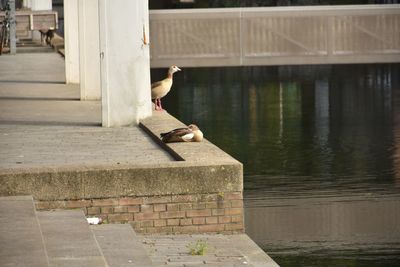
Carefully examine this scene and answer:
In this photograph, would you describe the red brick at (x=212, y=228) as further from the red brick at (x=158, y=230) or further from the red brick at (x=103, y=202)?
the red brick at (x=103, y=202)

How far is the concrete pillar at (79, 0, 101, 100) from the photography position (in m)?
21.3

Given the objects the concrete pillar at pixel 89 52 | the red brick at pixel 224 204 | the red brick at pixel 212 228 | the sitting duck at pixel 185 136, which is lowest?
the red brick at pixel 212 228

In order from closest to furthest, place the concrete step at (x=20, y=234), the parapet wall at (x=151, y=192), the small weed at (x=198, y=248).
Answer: the concrete step at (x=20, y=234), the small weed at (x=198, y=248), the parapet wall at (x=151, y=192)

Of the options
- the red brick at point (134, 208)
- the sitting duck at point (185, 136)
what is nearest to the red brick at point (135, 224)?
the red brick at point (134, 208)

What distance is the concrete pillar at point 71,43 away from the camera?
2534cm

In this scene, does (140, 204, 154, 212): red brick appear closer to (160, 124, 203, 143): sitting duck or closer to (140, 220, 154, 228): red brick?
(140, 220, 154, 228): red brick

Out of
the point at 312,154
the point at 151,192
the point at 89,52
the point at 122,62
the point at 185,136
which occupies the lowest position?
the point at 312,154

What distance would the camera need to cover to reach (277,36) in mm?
43000

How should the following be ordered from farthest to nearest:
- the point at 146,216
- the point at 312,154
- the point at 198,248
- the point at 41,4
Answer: the point at 41,4 → the point at 312,154 → the point at 146,216 → the point at 198,248

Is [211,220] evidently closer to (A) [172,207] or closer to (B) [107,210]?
(A) [172,207]

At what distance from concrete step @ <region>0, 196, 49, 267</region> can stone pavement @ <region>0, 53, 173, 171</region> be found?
0.91 m

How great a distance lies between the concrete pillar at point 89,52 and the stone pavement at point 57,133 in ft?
0.94

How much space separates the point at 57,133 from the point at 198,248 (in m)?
5.17

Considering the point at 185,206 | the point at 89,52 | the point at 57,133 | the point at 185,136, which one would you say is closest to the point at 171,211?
the point at 185,206
